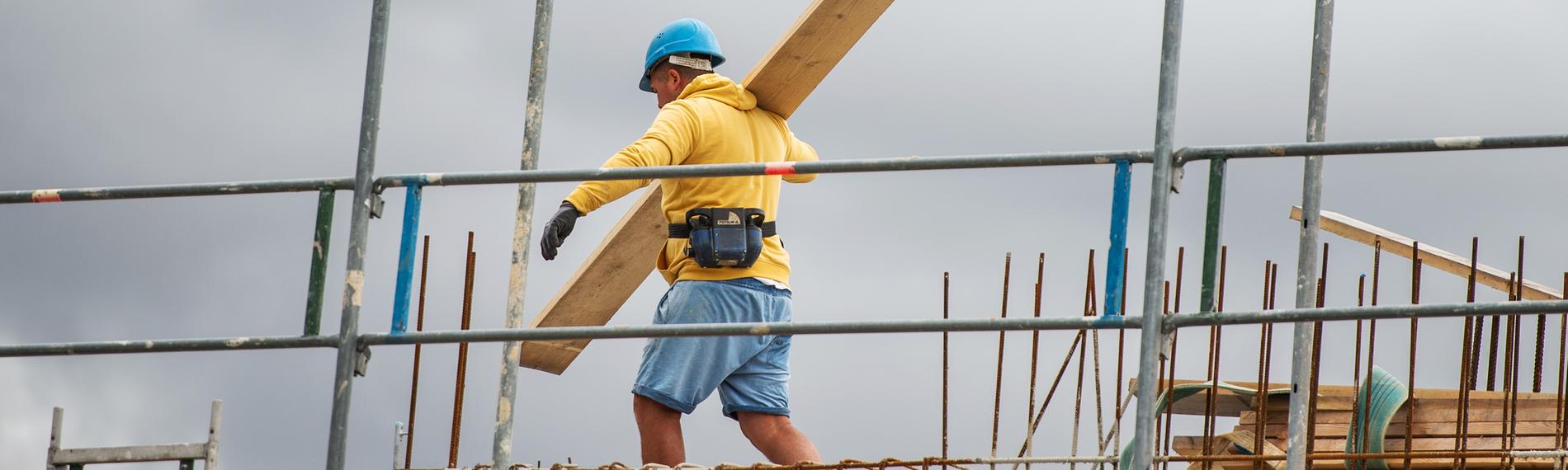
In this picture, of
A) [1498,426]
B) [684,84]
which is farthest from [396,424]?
[1498,426]

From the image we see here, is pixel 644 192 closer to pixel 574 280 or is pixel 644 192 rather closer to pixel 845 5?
pixel 574 280

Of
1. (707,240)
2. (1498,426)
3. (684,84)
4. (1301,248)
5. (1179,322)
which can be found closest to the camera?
(1179,322)

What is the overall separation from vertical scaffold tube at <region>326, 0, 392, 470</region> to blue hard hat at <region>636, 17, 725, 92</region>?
1523 mm

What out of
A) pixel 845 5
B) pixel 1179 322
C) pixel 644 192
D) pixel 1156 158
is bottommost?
pixel 1179 322

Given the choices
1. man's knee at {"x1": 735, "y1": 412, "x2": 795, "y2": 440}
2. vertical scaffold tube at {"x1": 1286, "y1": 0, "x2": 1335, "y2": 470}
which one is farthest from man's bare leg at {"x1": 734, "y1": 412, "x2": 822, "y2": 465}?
vertical scaffold tube at {"x1": 1286, "y1": 0, "x2": 1335, "y2": 470}

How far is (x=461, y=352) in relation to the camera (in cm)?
707

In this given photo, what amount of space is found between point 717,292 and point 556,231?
826mm

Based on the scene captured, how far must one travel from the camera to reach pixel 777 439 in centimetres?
596

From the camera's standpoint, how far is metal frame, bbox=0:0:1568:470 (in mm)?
4273

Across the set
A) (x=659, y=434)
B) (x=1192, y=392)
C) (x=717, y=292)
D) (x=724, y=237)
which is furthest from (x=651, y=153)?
(x=1192, y=392)

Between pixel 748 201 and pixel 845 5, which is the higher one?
pixel 845 5

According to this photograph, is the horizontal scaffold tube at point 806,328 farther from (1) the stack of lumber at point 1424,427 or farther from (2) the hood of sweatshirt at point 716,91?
(1) the stack of lumber at point 1424,427

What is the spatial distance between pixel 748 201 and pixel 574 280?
153 centimetres

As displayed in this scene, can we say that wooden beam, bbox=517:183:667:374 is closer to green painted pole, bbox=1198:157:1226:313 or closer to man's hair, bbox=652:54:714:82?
man's hair, bbox=652:54:714:82
